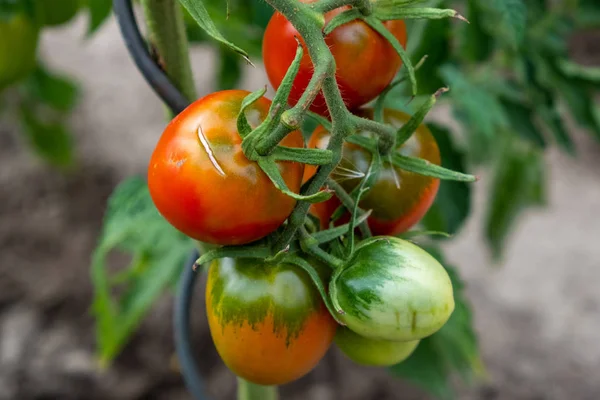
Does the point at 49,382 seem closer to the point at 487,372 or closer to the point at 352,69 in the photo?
the point at 487,372

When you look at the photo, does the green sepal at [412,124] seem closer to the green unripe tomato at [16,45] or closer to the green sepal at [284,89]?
the green sepal at [284,89]

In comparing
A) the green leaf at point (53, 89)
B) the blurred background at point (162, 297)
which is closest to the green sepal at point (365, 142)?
the blurred background at point (162, 297)

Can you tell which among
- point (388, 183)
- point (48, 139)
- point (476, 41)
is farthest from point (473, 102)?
point (48, 139)

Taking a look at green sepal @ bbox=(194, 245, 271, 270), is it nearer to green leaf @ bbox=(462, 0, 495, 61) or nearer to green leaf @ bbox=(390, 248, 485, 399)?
green leaf @ bbox=(390, 248, 485, 399)

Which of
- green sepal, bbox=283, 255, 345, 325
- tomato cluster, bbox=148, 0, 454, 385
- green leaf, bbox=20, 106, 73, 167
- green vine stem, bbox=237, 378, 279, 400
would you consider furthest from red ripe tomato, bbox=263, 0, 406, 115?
green leaf, bbox=20, 106, 73, 167

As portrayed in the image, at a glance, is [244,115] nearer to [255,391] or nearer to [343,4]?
[343,4]
